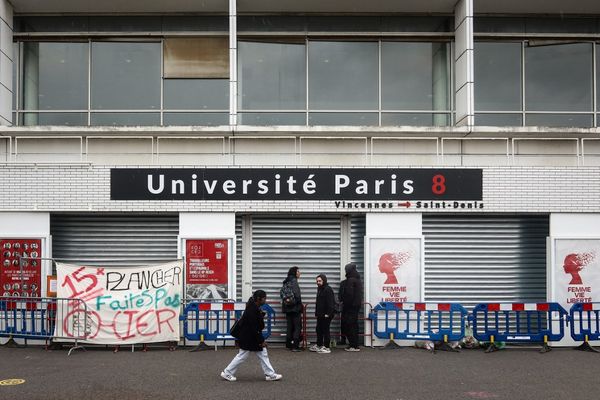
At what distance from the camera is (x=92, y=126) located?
1339 centimetres

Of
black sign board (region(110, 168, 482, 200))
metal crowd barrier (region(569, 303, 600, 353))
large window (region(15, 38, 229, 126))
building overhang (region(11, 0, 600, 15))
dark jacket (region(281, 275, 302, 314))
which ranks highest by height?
building overhang (region(11, 0, 600, 15))

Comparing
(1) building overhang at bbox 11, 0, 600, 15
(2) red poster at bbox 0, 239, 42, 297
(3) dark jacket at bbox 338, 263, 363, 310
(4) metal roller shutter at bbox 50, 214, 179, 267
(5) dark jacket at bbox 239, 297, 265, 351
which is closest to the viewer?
(5) dark jacket at bbox 239, 297, 265, 351

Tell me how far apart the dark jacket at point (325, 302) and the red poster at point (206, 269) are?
2076 mm

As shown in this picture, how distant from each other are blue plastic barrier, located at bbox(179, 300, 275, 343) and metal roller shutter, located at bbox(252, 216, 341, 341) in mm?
1058

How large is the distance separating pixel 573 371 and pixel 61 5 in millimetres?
13002

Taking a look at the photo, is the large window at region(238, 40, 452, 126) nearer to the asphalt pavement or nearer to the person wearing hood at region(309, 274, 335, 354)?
the person wearing hood at region(309, 274, 335, 354)

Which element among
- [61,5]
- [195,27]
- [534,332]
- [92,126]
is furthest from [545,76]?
[61,5]

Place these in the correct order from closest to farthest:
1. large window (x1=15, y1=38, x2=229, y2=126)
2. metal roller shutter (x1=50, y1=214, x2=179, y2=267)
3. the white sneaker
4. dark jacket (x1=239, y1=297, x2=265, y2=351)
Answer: dark jacket (x1=239, y1=297, x2=265, y2=351), the white sneaker, metal roller shutter (x1=50, y1=214, x2=179, y2=267), large window (x1=15, y1=38, x2=229, y2=126)

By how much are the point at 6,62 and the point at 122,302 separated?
615cm

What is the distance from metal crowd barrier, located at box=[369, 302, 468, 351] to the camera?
1220 centimetres

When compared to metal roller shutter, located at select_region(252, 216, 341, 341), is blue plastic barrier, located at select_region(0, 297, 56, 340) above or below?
below

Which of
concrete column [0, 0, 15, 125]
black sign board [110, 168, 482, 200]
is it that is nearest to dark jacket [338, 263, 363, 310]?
black sign board [110, 168, 482, 200]

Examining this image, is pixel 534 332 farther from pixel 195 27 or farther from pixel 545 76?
pixel 195 27

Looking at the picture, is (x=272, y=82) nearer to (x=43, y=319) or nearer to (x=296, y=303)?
(x=296, y=303)
